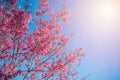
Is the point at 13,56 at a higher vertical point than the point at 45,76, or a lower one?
higher

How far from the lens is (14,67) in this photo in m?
15.2

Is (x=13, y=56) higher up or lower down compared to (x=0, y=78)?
higher up

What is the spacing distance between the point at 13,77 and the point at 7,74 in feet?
1.42

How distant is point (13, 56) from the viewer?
1522cm

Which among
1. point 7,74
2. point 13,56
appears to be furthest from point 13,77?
point 13,56

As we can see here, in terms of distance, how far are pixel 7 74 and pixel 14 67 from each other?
66 centimetres

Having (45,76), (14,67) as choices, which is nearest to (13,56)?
(14,67)

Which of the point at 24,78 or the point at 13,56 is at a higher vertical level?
the point at 13,56

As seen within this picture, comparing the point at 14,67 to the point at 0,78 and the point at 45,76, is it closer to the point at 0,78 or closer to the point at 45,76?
the point at 0,78

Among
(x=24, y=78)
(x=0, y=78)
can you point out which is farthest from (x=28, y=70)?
(x=0, y=78)

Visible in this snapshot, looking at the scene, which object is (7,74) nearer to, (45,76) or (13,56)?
(13,56)

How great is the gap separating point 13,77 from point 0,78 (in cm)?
83

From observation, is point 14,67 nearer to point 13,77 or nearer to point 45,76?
point 13,77

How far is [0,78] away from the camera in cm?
1499
